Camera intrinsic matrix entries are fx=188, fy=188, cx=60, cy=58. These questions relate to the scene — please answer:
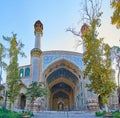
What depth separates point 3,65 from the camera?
57.6 ft

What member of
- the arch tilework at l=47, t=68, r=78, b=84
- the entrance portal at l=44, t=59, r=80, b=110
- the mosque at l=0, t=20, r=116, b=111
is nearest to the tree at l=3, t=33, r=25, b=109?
the mosque at l=0, t=20, r=116, b=111

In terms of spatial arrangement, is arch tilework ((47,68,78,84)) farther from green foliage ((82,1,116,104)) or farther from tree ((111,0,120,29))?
tree ((111,0,120,29))

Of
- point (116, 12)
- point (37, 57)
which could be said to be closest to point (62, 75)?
point (37, 57)

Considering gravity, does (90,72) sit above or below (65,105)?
above

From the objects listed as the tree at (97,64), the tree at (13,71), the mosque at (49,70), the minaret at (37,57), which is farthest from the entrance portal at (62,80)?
the tree at (97,64)

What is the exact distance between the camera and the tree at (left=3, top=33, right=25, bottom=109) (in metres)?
15.9

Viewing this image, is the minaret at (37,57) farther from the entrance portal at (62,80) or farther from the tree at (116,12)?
the tree at (116,12)

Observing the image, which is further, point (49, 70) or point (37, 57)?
point (49, 70)

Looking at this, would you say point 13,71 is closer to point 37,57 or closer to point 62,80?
point 37,57

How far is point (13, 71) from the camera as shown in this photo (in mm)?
16172

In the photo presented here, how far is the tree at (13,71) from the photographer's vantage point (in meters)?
15.9

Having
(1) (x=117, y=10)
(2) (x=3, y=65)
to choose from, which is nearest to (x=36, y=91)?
(2) (x=3, y=65)

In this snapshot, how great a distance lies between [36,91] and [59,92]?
75.5ft

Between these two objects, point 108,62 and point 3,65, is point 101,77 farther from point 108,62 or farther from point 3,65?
point 3,65
